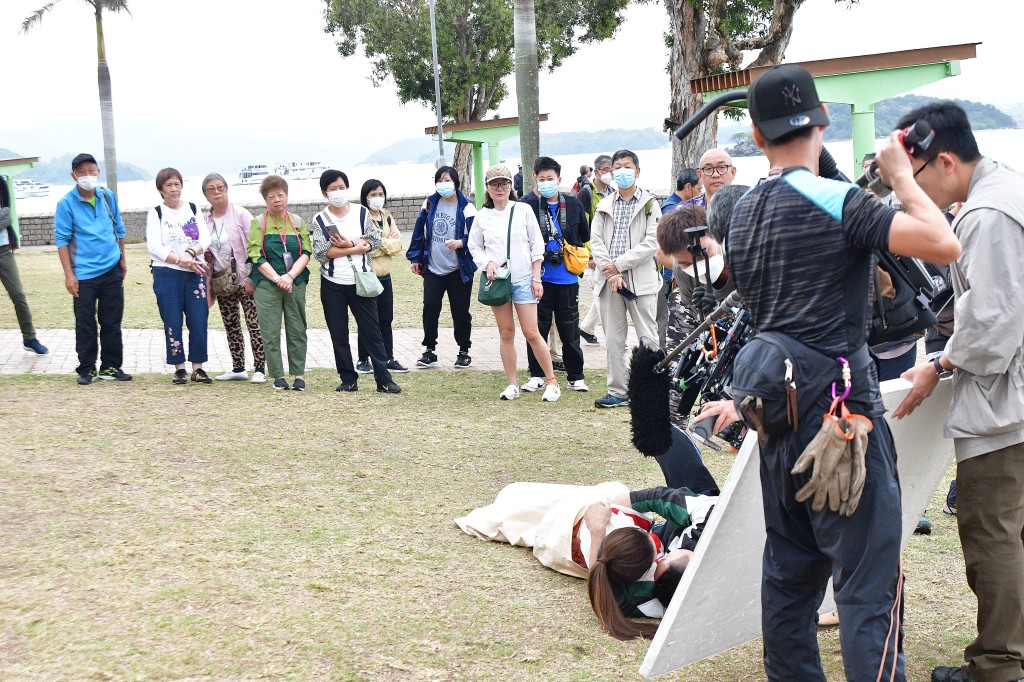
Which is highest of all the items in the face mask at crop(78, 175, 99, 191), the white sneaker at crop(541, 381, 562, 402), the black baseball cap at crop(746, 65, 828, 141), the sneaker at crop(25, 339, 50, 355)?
Result: the face mask at crop(78, 175, 99, 191)

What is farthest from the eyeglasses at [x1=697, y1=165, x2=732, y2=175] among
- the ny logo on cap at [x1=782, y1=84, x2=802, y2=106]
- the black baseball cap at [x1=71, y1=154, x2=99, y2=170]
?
the black baseball cap at [x1=71, y1=154, x2=99, y2=170]

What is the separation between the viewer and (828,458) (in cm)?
274

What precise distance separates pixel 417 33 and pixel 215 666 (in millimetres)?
32724

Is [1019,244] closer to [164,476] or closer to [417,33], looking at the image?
[164,476]

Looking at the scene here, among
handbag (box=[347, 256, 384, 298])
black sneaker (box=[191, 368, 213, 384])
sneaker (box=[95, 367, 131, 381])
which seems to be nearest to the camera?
handbag (box=[347, 256, 384, 298])

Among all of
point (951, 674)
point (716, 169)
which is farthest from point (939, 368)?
point (716, 169)

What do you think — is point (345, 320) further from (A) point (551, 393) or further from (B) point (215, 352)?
(B) point (215, 352)

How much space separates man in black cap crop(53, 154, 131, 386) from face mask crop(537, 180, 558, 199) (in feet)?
12.6

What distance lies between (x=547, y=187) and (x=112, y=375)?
443 centimetres

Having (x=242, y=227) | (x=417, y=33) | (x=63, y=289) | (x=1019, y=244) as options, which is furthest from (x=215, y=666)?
(x=417, y=33)

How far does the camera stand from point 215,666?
3830 millimetres

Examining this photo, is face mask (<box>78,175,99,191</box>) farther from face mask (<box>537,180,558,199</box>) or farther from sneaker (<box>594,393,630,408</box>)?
sneaker (<box>594,393,630,408</box>)

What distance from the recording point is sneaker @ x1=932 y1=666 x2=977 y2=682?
11.8 feet

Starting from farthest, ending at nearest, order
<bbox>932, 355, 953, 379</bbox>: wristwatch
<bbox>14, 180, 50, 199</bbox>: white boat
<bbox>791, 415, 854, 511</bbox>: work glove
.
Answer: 1. <bbox>14, 180, 50, 199</bbox>: white boat
2. <bbox>932, 355, 953, 379</bbox>: wristwatch
3. <bbox>791, 415, 854, 511</bbox>: work glove
